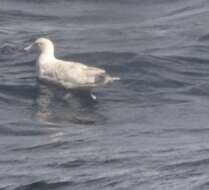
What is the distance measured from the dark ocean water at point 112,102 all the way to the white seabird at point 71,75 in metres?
0.21

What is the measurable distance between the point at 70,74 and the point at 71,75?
38 mm

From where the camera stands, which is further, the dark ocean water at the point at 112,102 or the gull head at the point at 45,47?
the gull head at the point at 45,47

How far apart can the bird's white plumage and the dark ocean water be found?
0.22 metres

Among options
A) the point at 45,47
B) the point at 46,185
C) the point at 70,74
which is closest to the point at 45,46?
the point at 45,47

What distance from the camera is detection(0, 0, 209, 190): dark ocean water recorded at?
46.2ft

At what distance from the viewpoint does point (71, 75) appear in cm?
1850

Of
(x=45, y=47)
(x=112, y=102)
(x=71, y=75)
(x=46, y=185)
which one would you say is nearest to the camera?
(x=46, y=185)

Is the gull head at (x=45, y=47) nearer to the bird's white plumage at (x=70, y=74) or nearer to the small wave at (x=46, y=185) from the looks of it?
the bird's white plumage at (x=70, y=74)

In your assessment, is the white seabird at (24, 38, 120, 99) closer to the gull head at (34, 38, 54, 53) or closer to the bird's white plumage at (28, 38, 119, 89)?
the bird's white plumage at (28, 38, 119, 89)

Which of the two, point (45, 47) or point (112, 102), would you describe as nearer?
point (112, 102)

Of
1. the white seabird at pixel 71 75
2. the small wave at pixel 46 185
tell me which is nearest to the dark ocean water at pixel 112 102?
the small wave at pixel 46 185

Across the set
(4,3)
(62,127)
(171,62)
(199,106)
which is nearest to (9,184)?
(62,127)

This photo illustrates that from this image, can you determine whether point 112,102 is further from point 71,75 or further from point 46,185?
Result: point 46,185

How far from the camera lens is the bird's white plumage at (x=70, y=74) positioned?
720 inches
